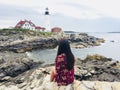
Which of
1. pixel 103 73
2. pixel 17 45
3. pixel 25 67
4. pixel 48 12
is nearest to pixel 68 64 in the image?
pixel 103 73

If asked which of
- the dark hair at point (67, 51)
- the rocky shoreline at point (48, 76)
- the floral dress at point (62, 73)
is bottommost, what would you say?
the rocky shoreline at point (48, 76)

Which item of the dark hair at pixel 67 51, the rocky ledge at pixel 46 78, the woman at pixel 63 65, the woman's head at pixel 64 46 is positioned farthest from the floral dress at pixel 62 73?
the rocky ledge at pixel 46 78

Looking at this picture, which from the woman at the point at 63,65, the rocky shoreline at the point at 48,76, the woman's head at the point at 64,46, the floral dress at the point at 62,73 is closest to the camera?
the woman's head at the point at 64,46

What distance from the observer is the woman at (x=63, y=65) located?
10.9 meters

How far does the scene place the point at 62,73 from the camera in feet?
39.0

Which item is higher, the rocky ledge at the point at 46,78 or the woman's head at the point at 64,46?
the woman's head at the point at 64,46

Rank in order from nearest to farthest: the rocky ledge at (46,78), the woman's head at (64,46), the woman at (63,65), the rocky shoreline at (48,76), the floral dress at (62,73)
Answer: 1. the woman's head at (64,46)
2. the woman at (63,65)
3. the floral dress at (62,73)
4. the rocky shoreline at (48,76)
5. the rocky ledge at (46,78)

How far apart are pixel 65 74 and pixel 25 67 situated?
2449 cm

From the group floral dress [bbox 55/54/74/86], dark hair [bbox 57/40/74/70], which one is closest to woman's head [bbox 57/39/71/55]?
dark hair [bbox 57/40/74/70]

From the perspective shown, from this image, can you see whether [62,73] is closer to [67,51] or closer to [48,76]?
[67,51]

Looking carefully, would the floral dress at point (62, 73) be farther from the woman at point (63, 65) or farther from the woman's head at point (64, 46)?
the woman's head at point (64, 46)

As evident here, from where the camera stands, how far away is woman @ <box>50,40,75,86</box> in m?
10.9

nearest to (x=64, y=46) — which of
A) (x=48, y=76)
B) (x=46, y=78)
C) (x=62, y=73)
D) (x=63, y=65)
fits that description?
(x=63, y=65)

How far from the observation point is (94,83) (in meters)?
15.8
